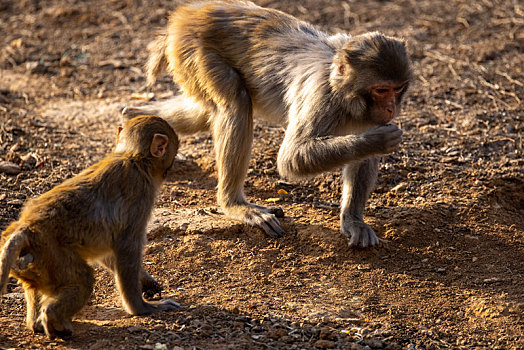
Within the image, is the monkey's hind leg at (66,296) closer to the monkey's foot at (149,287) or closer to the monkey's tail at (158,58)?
the monkey's foot at (149,287)

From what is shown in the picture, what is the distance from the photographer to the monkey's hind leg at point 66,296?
4.36 m

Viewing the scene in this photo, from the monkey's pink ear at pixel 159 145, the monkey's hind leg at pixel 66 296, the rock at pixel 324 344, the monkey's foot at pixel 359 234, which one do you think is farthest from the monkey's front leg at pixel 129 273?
the monkey's foot at pixel 359 234

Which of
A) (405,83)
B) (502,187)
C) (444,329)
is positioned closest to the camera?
(444,329)

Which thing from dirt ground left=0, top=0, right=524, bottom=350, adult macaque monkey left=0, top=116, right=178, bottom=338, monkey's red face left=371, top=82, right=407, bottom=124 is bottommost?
dirt ground left=0, top=0, right=524, bottom=350

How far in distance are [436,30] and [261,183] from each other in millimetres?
5002

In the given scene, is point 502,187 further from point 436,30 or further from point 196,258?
point 436,30

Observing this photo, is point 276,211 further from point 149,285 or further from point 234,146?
point 149,285

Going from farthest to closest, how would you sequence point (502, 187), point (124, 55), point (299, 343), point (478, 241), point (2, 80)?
point (124, 55) < point (2, 80) < point (502, 187) < point (478, 241) < point (299, 343)

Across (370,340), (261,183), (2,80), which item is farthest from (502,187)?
(2,80)

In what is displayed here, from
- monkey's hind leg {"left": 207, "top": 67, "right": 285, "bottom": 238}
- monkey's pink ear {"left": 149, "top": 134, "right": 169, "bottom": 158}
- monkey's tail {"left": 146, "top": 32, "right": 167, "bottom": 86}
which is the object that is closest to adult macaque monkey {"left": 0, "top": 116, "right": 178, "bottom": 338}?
monkey's pink ear {"left": 149, "top": 134, "right": 169, "bottom": 158}

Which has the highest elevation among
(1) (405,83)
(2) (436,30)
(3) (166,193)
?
(1) (405,83)

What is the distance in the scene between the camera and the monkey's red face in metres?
5.58

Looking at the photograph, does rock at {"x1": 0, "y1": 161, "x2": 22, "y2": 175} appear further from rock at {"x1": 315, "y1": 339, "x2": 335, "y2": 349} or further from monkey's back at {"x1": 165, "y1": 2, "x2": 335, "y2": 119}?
rock at {"x1": 315, "y1": 339, "x2": 335, "y2": 349}

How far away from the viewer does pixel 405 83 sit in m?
5.65
